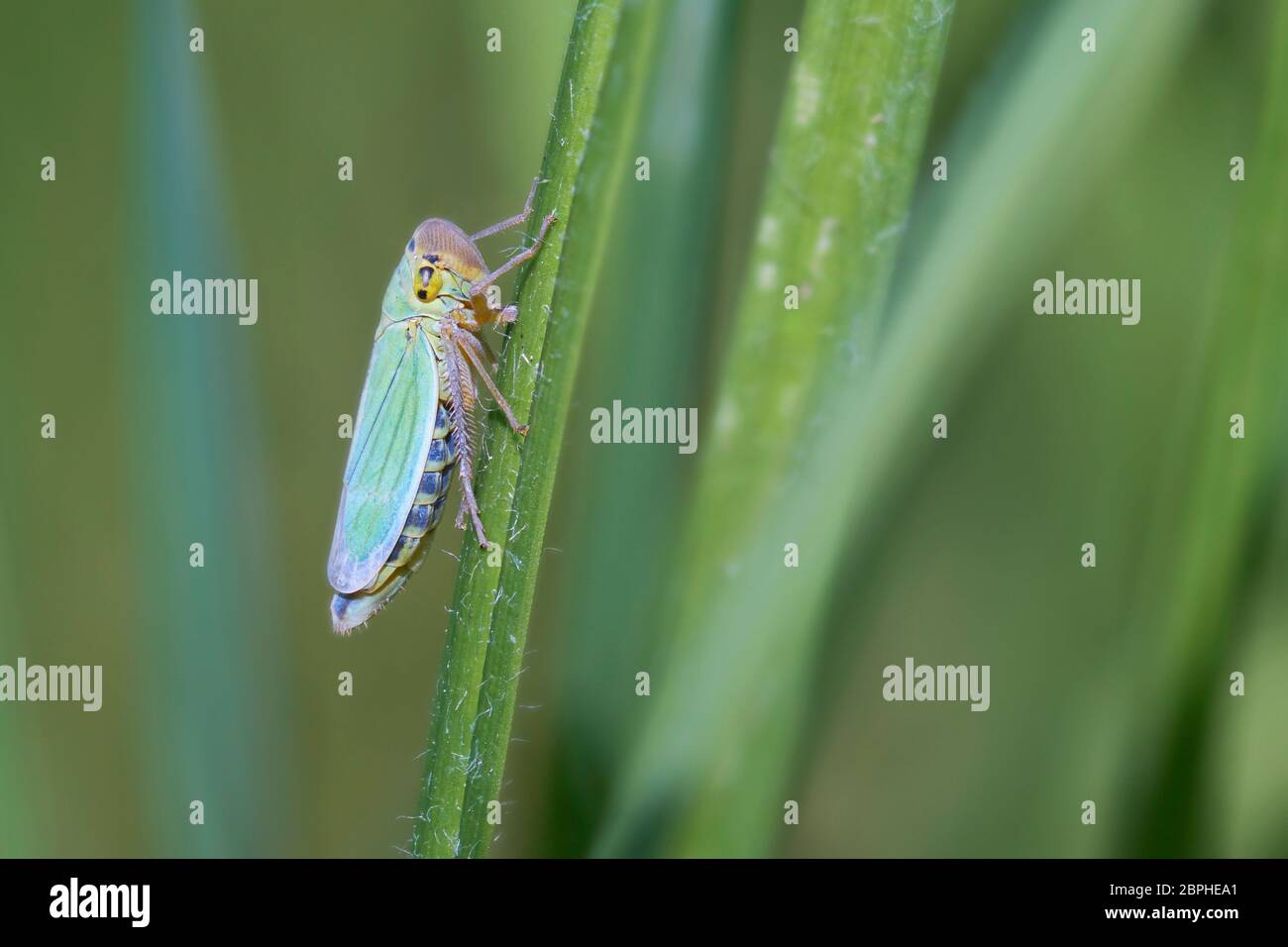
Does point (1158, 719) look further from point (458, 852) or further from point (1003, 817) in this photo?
point (458, 852)

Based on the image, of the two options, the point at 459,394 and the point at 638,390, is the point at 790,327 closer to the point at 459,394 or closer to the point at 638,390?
the point at 638,390

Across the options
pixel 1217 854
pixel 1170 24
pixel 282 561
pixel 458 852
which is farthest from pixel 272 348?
pixel 1217 854

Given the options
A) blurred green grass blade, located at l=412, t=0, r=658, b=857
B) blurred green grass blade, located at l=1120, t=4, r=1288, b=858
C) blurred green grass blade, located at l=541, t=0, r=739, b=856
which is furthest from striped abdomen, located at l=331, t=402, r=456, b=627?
blurred green grass blade, located at l=1120, t=4, r=1288, b=858

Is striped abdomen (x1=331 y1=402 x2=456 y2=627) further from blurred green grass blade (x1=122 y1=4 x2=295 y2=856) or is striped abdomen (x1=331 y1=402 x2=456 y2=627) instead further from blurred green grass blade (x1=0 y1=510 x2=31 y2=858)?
blurred green grass blade (x1=0 y1=510 x2=31 y2=858)

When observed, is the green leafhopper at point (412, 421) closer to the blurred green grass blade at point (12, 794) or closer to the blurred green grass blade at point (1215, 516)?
the blurred green grass blade at point (12, 794)

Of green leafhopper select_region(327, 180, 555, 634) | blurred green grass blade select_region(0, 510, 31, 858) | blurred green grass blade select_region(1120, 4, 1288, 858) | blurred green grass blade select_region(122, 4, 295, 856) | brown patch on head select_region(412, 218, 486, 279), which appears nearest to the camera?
blurred green grass blade select_region(1120, 4, 1288, 858)

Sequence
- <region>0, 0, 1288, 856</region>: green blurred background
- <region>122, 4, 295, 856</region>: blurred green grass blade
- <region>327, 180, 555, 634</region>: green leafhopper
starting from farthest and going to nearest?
<region>327, 180, 555, 634</region>: green leafhopper
<region>122, 4, 295, 856</region>: blurred green grass blade
<region>0, 0, 1288, 856</region>: green blurred background

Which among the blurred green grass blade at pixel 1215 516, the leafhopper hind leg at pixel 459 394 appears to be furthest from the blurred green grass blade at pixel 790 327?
the leafhopper hind leg at pixel 459 394
